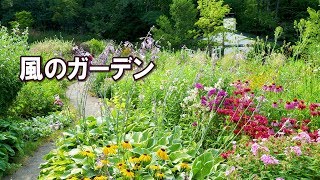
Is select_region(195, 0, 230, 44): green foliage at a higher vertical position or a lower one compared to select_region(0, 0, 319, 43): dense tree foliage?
lower

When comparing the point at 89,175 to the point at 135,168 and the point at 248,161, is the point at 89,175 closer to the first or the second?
the point at 135,168

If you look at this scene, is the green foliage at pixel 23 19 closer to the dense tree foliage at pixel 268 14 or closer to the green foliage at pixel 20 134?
the dense tree foliage at pixel 268 14

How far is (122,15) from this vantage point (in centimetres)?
2359

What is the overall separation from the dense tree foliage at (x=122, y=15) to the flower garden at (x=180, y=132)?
16.3 meters

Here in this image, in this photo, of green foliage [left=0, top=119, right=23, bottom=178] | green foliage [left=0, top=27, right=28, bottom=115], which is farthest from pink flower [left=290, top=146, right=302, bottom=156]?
green foliage [left=0, top=27, right=28, bottom=115]

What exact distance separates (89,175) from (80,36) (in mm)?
20512

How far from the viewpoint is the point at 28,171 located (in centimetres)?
449

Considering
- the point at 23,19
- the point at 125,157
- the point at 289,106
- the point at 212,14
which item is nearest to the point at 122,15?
the point at 23,19

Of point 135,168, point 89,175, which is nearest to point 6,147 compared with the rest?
point 89,175

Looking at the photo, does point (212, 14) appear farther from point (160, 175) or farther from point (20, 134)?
point (160, 175)

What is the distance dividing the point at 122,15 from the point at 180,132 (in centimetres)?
1984

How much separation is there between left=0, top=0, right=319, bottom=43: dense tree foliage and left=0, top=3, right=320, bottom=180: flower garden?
53.5 ft

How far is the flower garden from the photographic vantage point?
3236 millimetres

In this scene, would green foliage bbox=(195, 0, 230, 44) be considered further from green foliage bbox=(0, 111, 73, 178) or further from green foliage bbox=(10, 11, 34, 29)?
green foliage bbox=(10, 11, 34, 29)
